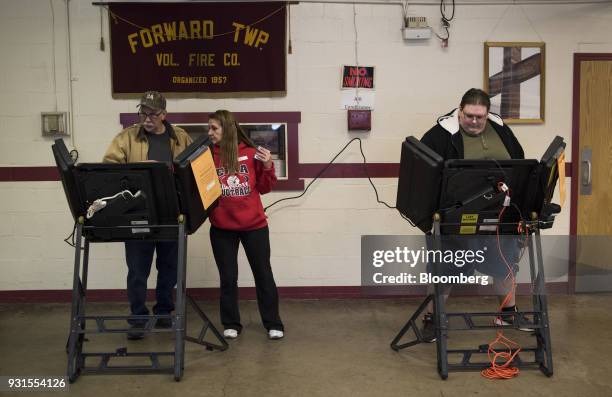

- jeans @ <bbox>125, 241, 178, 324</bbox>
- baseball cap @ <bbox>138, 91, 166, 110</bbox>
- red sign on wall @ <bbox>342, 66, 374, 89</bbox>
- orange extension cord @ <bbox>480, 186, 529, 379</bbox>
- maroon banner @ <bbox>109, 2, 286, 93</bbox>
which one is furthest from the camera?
red sign on wall @ <bbox>342, 66, 374, 89</bbox>

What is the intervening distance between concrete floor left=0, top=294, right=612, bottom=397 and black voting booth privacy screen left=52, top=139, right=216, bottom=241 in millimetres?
800

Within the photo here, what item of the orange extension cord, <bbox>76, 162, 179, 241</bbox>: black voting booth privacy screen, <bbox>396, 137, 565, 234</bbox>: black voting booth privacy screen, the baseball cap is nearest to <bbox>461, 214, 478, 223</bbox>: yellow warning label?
<bbox>396, 137, 565, 234</bbox>: black voting booth privacy screen

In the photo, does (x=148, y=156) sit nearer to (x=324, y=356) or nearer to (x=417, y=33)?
(x=324, y=356)

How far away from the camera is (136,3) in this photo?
Result: 4.73 m

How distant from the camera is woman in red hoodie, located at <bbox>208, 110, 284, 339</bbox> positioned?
3.87 metres

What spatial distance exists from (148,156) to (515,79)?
287 centimetres

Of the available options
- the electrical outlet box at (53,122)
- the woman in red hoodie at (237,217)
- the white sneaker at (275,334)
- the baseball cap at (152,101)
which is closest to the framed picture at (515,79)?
the woman in red hoodie at (237,217)

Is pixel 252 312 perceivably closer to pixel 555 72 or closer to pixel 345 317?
pixel 345 317

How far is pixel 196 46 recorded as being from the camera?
4773 mm

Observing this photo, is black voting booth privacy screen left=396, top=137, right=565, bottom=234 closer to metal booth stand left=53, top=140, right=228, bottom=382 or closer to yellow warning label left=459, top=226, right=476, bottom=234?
yellow warning label left=459, top=226, right=476, bottom=234

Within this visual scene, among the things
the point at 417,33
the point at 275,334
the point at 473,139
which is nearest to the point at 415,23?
the point at 417,33

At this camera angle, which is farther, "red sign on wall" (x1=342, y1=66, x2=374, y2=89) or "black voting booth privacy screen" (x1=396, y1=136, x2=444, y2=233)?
"red sign on wall" (x1=342, y1=66, x2=374, y2=89)

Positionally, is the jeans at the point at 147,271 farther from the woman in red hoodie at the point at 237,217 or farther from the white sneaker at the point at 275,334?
the white sneaker at the point at 275,334

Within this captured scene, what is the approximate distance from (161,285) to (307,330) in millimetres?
1024
